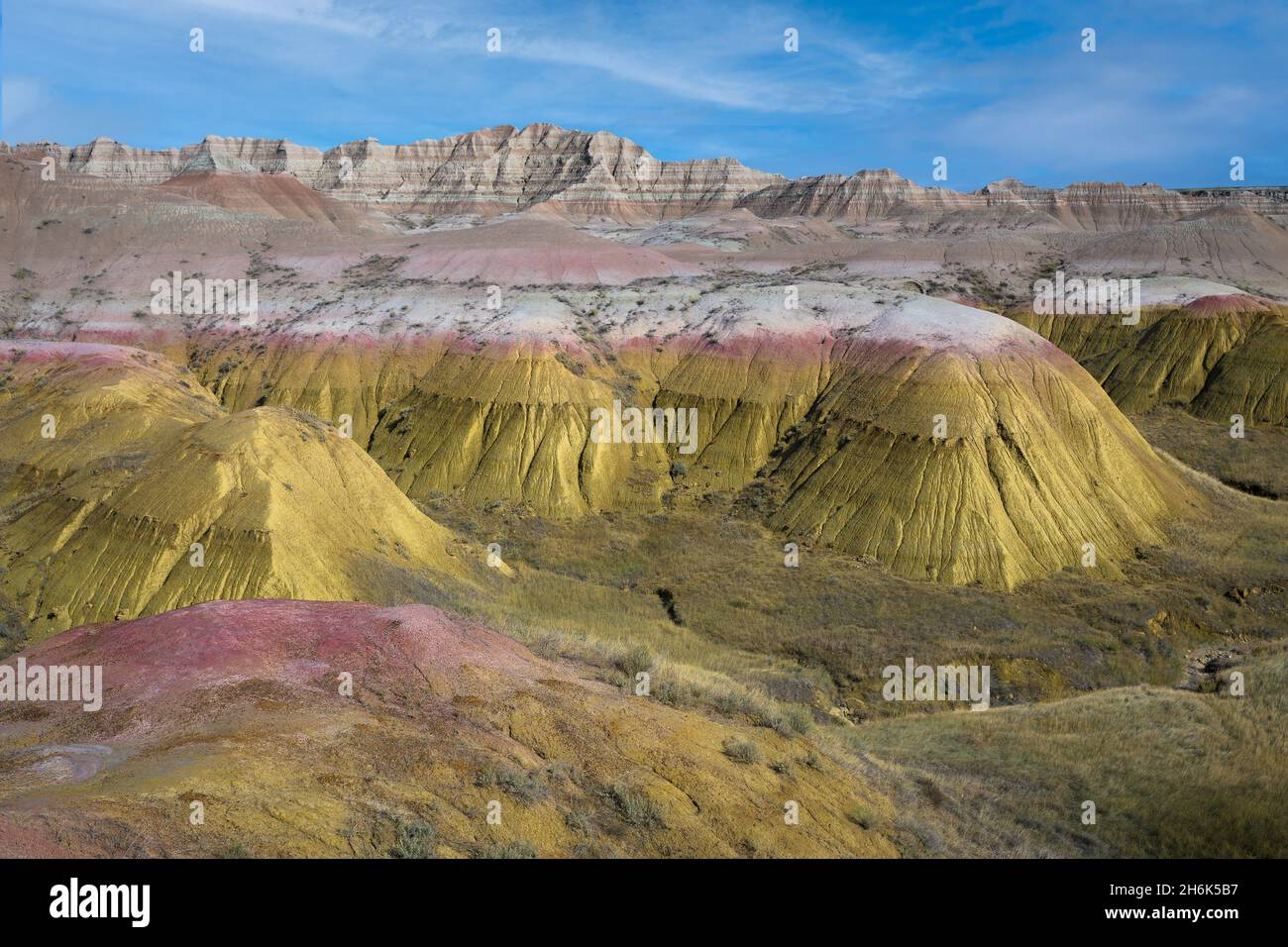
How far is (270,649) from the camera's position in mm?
13594

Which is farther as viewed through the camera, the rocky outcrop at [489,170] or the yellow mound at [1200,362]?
the rocky outcrop at [489,170]

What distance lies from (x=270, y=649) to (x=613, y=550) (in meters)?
21.3

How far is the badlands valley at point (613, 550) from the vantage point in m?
11.2

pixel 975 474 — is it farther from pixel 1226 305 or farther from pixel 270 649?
pixel 1226 305

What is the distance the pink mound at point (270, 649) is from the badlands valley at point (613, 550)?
86mm

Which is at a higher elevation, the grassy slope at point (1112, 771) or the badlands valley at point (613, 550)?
the badlands valley at point (613, 550)

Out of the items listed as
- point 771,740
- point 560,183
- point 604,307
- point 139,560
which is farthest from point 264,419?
point 560,183

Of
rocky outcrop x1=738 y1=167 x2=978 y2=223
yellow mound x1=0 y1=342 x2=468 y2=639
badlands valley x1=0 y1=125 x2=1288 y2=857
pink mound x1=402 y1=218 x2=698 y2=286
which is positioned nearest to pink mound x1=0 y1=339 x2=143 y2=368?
badlands valley x1=0 y1=125 x2=1288 y2=857

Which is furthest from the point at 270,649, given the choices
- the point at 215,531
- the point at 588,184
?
the point at 588,184

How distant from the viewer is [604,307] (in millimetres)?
49656

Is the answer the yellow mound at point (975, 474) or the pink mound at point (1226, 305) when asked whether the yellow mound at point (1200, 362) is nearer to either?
the pink mound at point (1226, 305)

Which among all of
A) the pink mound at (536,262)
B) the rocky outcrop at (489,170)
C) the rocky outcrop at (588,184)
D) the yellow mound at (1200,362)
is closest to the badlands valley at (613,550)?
the yellow mound at (1200,362)

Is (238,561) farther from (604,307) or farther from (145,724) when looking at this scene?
(604,307)

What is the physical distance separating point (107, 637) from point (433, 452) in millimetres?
25958
